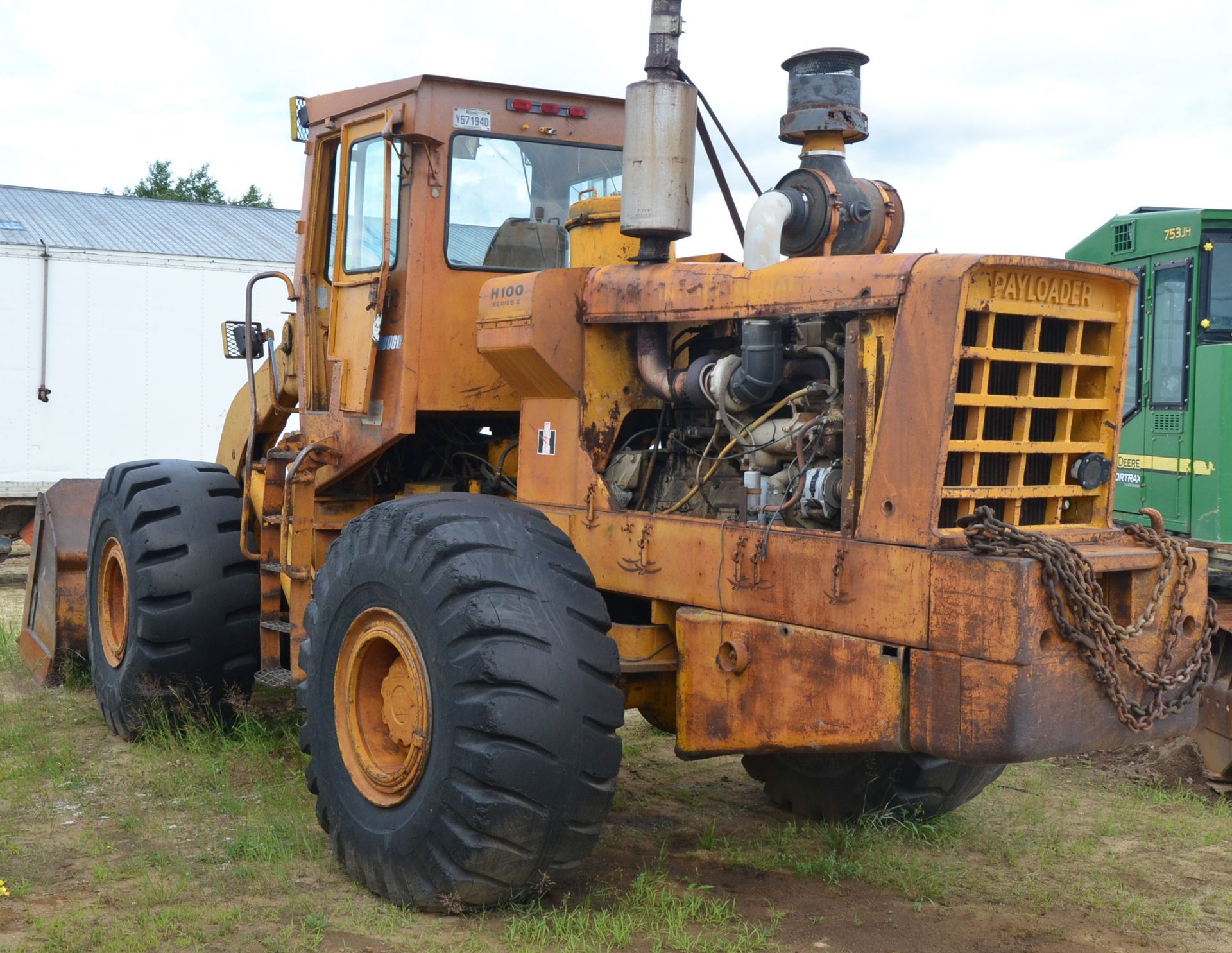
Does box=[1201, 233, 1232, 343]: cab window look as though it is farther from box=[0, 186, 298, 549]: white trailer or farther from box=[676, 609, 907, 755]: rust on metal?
box=[0, 186, 298, 549]: white trailer

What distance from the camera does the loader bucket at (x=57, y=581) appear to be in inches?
323

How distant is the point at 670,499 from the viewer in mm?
5109

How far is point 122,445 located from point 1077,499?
12394 millimetres

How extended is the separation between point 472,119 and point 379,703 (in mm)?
2561

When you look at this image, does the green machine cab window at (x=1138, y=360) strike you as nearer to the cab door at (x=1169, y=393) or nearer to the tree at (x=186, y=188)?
the cab door at (x=1169, y=393)

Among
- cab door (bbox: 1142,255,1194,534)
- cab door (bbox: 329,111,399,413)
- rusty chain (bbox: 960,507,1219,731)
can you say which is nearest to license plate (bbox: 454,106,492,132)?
cab door (bbox: 329,111,399,413)

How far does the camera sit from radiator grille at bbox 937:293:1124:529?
160 inches

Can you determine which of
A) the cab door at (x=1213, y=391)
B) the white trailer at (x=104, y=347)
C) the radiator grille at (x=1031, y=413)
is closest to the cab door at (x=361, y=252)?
the radiator grille at (x=1031, y=413)

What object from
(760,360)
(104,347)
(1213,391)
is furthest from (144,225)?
(760,360)

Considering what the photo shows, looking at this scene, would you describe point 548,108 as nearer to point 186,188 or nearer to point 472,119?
point 472,119

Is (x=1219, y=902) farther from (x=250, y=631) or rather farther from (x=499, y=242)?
(x=250, y=631)

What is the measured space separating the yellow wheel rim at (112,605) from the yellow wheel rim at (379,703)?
2763 mm

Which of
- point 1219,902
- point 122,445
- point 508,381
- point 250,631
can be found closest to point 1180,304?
point 1219,902

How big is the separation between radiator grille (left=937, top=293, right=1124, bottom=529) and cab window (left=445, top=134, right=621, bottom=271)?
238cm
